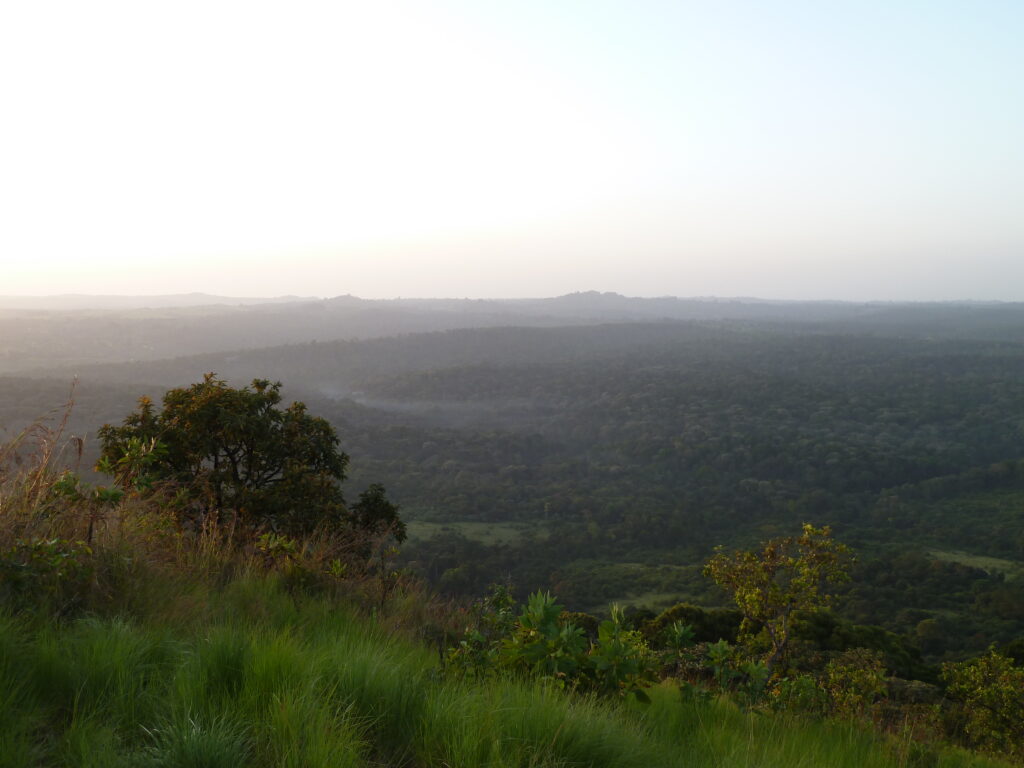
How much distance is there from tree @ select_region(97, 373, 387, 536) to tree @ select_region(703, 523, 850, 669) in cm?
534

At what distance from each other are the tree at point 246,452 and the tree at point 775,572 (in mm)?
5338

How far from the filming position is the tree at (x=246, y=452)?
332 inches

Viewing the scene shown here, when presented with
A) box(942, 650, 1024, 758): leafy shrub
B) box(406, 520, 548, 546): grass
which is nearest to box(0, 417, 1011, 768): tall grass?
box(942, 650, 1024, 758): leafy shrub

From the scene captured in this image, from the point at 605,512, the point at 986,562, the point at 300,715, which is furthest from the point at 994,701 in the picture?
the point at 605,512

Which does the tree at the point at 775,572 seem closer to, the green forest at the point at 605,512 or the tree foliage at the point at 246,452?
the green forest at the point at 605,512

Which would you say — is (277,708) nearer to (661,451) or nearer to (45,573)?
(45,573)

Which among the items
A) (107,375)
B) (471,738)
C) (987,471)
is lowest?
(987,471)

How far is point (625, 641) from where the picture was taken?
3207 mm

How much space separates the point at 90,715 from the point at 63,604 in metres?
1.07

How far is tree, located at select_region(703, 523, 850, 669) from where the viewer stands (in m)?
7.02

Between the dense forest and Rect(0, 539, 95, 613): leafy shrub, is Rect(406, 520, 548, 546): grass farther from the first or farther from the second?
Rect(0, 539, 95, 613): leafy shrub

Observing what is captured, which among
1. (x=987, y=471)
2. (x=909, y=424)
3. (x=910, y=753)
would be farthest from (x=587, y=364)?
(x=910, y=753)

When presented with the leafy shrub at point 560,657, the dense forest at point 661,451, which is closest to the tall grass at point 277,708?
the leafy shrub at point 560,657

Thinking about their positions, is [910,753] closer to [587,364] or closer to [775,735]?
[775,735]
